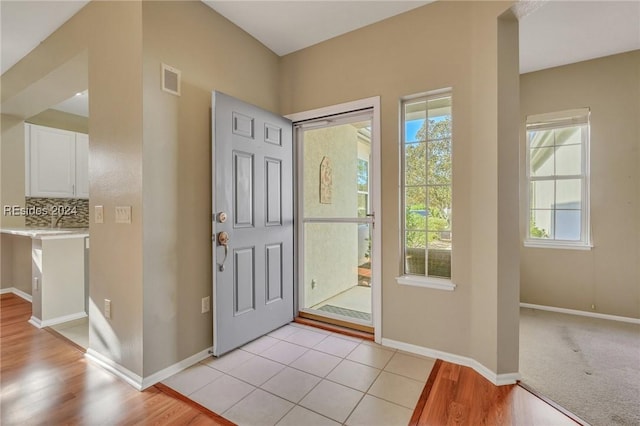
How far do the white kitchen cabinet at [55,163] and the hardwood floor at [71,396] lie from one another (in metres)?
2.49

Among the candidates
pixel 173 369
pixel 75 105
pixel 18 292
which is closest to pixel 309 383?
pixel 173 369

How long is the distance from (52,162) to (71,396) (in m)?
3.75

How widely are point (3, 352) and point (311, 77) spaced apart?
12.0 feet

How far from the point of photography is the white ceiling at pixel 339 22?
241 centimetres

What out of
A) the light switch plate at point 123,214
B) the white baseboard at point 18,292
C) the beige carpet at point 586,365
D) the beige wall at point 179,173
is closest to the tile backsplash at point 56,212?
the white baseboard at point 18,292

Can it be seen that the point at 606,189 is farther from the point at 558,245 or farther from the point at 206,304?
the point at 206,304

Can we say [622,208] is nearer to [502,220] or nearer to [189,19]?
[502,220]

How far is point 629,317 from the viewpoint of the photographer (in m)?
3.09

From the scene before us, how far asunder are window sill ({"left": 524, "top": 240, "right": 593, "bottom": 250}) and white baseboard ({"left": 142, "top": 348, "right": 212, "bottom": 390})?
12.5ft

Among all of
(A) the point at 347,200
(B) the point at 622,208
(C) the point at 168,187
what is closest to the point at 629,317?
(B) the point at 622,208

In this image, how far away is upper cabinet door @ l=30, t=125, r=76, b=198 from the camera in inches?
158

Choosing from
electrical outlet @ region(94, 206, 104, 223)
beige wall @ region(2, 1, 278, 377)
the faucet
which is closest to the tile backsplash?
the faucet

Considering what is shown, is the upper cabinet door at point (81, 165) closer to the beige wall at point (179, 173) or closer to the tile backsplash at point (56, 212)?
the tile backsplash at point (56, 212)

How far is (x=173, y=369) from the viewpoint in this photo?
6.96 ft
